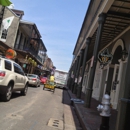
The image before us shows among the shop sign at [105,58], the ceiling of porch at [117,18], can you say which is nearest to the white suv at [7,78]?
the shop sign at [105,58]

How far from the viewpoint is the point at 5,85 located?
7.81 m

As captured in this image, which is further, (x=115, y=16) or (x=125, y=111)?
(x=115, y=16)

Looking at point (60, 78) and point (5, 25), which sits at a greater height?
point (5, 25)

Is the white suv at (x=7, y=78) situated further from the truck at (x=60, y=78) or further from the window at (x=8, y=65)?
the truck at (x=60, y=78)

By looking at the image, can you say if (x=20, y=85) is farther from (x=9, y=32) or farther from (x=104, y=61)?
(x=9, y=32)

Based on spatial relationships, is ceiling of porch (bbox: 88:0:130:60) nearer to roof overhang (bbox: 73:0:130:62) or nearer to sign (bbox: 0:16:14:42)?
roof overhang (bbox: 73:0:130:62)

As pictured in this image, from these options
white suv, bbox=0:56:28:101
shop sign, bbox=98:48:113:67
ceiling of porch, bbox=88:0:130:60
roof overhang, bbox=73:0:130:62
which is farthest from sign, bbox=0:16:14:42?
white suv, bbox=0:56:28:101

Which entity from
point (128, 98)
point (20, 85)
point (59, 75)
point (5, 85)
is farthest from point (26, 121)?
point (59, 75)

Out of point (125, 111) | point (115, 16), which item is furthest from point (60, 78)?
point (125, 111)

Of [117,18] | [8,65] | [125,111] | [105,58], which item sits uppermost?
[117,18]

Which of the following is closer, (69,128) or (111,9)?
(69,128)

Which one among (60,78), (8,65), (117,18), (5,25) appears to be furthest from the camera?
(60,78)

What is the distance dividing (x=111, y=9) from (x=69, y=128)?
675 centimetres

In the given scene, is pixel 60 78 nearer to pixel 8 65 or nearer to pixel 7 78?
pixel 8 65
